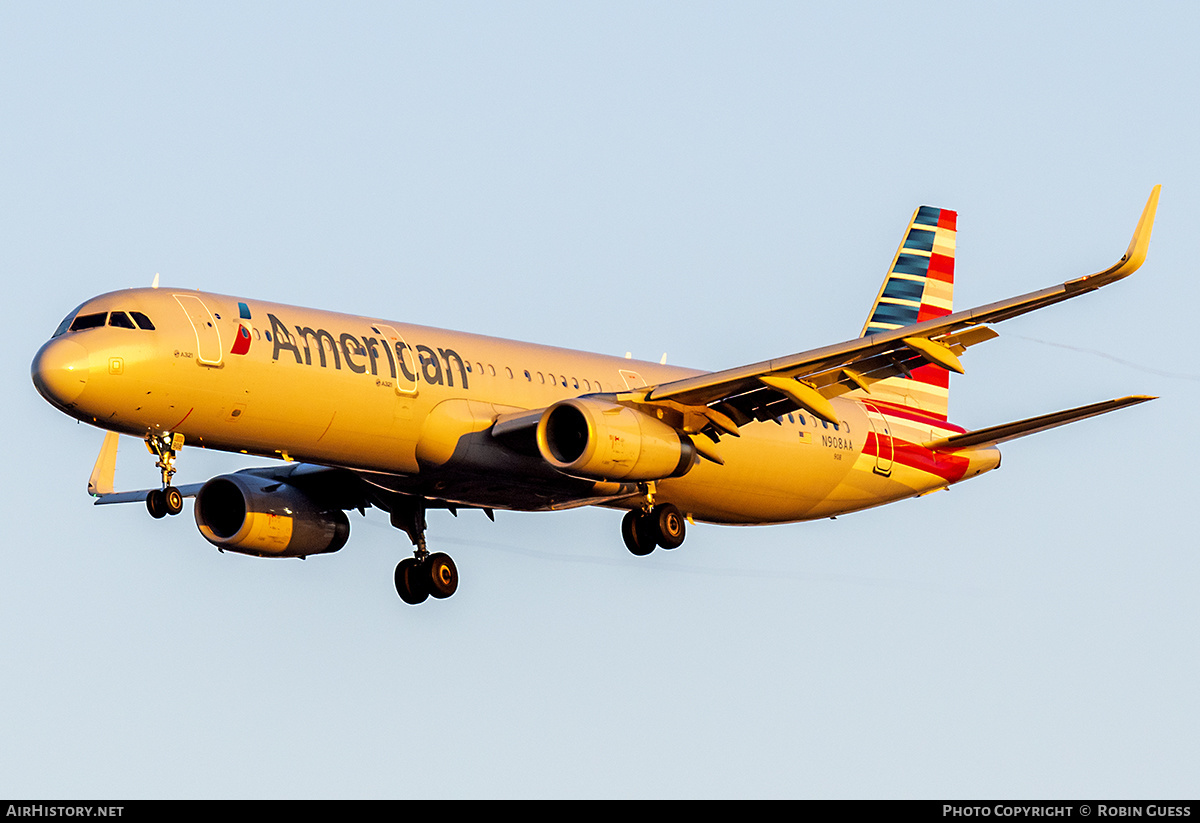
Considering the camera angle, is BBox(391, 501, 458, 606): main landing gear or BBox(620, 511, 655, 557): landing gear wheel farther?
BBox(391, 501, 458, 606): main landing gear

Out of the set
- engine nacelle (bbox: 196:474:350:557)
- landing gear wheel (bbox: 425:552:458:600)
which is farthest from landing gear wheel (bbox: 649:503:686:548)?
engine nacelle (bbox: 196:474:350:557)

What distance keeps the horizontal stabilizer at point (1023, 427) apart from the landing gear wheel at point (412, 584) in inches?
540

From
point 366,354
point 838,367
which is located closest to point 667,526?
point 838,367

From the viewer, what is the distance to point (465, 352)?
41188 millimetres

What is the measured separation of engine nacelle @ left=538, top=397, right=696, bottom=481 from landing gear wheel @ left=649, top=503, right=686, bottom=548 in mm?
2454

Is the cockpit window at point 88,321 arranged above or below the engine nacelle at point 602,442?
above

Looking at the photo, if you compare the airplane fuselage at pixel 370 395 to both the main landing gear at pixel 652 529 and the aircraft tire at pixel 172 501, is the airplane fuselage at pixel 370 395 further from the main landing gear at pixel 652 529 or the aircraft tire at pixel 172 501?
the aircraft tire at pixel 172 501

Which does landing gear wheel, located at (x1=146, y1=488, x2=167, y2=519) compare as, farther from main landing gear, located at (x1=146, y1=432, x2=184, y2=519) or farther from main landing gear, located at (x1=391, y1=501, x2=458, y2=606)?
main landing gear, located at (x1=391, y1=501, x2=458, y2=606)

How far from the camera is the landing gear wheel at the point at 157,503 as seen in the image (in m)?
36.9

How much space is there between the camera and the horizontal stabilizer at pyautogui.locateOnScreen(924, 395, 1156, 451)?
40812 mm

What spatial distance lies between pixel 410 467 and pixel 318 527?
5673mm

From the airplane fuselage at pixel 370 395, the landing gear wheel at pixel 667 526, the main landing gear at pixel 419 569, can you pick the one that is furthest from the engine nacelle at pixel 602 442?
the main landing gear at pixel 419 569

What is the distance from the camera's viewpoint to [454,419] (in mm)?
39969
